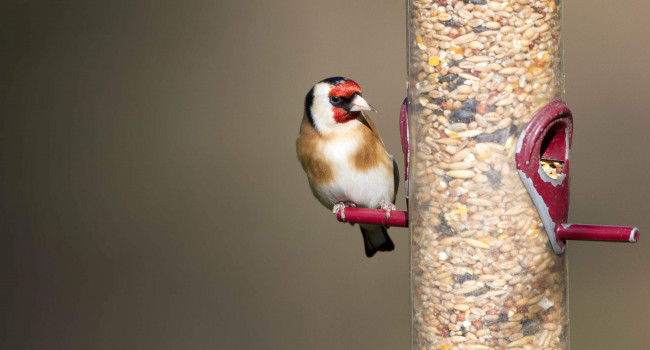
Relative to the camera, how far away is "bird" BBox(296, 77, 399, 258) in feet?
12.0

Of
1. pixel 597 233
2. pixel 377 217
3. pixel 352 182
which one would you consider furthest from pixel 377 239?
pixel 597 233

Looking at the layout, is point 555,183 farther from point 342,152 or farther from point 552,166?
point 342,152

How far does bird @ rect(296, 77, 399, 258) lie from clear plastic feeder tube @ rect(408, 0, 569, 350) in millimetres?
814

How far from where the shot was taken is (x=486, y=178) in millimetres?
2793

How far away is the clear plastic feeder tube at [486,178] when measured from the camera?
2762mm

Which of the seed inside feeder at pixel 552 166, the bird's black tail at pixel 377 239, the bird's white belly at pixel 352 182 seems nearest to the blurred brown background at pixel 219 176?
the bird's black tail at pixel 377 239

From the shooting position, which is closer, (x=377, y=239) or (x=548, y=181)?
(x=548, y=181)

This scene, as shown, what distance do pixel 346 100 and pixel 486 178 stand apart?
940 millimetres

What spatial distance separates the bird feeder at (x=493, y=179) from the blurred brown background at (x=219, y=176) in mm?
3334

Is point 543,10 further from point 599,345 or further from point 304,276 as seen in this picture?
point 304,276

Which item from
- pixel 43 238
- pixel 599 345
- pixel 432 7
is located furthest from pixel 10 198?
pixel 432 7

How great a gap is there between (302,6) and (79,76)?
7.16 ft

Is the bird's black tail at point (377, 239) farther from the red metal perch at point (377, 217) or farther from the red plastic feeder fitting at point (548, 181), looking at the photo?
the red plastic feeder fitting at point (548, 181)

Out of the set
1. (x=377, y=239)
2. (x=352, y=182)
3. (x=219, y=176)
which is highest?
(x=352, y=182)
